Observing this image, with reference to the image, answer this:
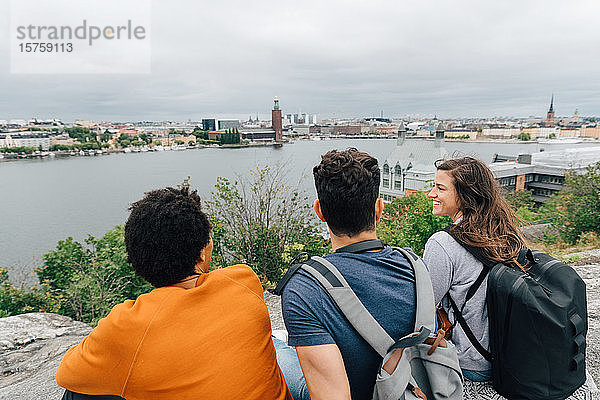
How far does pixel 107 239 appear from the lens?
798 cm

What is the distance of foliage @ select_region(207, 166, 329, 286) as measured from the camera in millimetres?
6750

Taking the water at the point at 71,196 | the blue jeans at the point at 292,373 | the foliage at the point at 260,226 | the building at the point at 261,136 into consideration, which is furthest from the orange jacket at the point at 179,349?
the building at the point at 261,136

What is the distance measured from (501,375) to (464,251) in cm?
58

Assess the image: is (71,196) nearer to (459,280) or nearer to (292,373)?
(292,373)

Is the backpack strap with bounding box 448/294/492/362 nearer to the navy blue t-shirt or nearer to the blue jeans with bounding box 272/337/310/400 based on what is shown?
the navy blue t-shirt

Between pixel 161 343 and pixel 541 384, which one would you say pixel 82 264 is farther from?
pixel 541 384

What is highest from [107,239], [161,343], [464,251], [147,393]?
[464,251]

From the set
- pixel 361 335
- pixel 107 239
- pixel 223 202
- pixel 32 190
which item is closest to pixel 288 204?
pixel 223 202

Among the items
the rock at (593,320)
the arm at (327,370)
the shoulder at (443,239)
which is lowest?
the rock at (593,320)

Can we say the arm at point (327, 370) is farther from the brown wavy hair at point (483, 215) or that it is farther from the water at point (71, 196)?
the water at point (71, 196)

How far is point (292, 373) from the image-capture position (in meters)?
1.67

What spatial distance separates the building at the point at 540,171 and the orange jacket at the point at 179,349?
29.5m

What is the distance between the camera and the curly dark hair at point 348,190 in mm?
1192

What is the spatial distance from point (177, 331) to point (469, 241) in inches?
51.3
